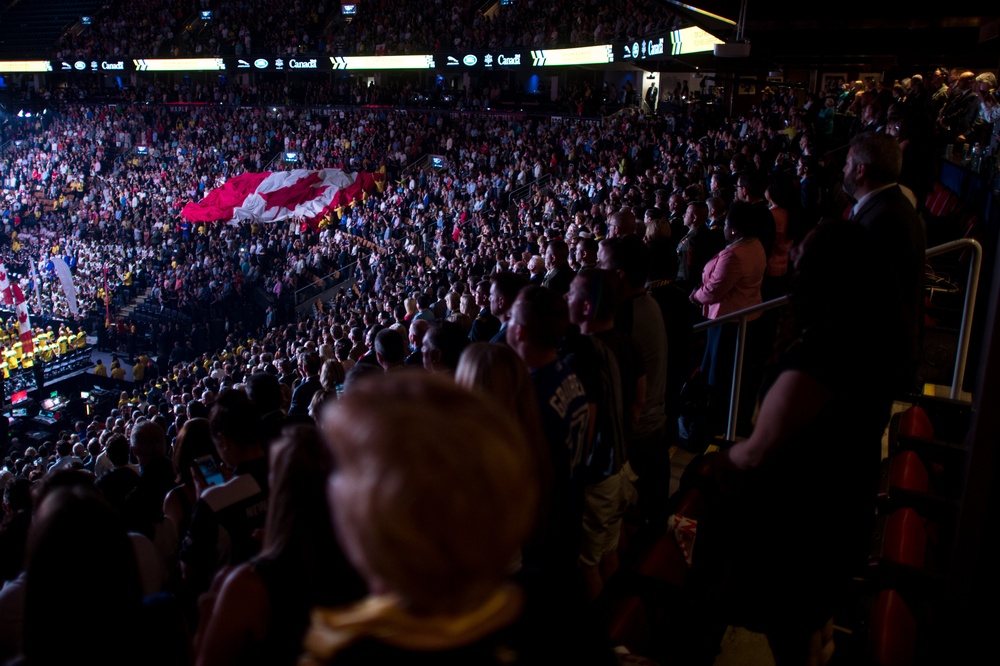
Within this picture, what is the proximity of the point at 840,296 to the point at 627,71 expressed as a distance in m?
28.9

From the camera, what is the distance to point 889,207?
282 cm

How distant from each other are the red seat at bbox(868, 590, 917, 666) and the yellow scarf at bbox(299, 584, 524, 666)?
208 cm

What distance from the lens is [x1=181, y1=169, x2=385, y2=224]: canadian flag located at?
2119 centimetres

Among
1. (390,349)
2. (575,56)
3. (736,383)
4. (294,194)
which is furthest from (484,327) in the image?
(575,56)

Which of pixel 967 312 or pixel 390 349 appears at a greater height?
pixel 967 312

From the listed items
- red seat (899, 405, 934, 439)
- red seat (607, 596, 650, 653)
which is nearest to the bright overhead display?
red seat (899, 405, 934, 439)

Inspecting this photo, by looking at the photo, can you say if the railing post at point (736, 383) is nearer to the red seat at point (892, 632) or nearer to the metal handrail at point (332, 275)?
the red seat at point (892, 632)

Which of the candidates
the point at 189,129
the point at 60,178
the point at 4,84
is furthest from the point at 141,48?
the point at 4,84

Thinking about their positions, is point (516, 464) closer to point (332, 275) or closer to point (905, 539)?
point (905, 539)

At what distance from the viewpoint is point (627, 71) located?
2906 cm

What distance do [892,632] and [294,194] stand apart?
20.7 m

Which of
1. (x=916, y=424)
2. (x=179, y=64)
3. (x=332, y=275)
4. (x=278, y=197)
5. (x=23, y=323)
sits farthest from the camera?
(x=179, y=64)

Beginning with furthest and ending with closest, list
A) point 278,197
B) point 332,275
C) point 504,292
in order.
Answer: point 278,197 < point 332,275 < point 504,292

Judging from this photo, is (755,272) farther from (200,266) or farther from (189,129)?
(189,129)
